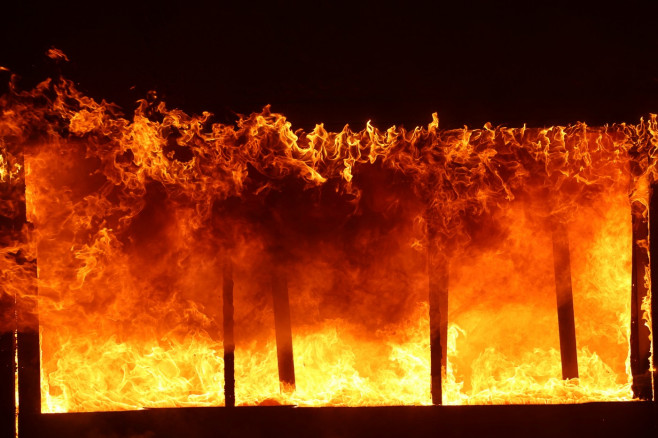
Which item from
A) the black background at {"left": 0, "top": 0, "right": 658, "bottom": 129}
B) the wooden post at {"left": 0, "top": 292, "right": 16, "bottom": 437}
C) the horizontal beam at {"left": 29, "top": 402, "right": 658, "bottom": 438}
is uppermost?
the black background at {"left": 0, "top": 0, "right": 658, "bottom": 129}

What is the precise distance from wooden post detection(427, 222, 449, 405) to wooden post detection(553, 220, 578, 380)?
1124mm

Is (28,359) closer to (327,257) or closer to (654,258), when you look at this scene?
(327,257)

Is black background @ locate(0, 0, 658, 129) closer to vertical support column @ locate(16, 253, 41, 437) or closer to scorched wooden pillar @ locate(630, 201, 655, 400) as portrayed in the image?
scorched wooden pillar @ locate(630, 201, 655, 400)

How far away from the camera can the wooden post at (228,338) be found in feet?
16.5

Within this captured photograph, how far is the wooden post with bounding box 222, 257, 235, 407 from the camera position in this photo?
504 centimetres

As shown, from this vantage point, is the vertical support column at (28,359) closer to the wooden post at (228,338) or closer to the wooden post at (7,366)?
the wooden post at (7,366)

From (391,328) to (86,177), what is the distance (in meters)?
3.47

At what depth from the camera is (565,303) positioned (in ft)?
16.8

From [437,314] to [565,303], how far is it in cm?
130

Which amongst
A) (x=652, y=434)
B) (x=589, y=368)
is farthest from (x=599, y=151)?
(x=652, y=434)

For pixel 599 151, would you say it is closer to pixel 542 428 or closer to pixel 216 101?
pixel 542 428

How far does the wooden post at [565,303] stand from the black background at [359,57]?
3.99ft

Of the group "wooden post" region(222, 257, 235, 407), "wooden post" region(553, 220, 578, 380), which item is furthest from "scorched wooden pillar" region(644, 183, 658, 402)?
"wooden post" region(222, 257, 235, 407)

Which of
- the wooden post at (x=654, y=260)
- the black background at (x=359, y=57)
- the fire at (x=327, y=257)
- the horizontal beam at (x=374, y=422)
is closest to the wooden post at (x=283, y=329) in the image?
the fire at (x=327, y=257)
